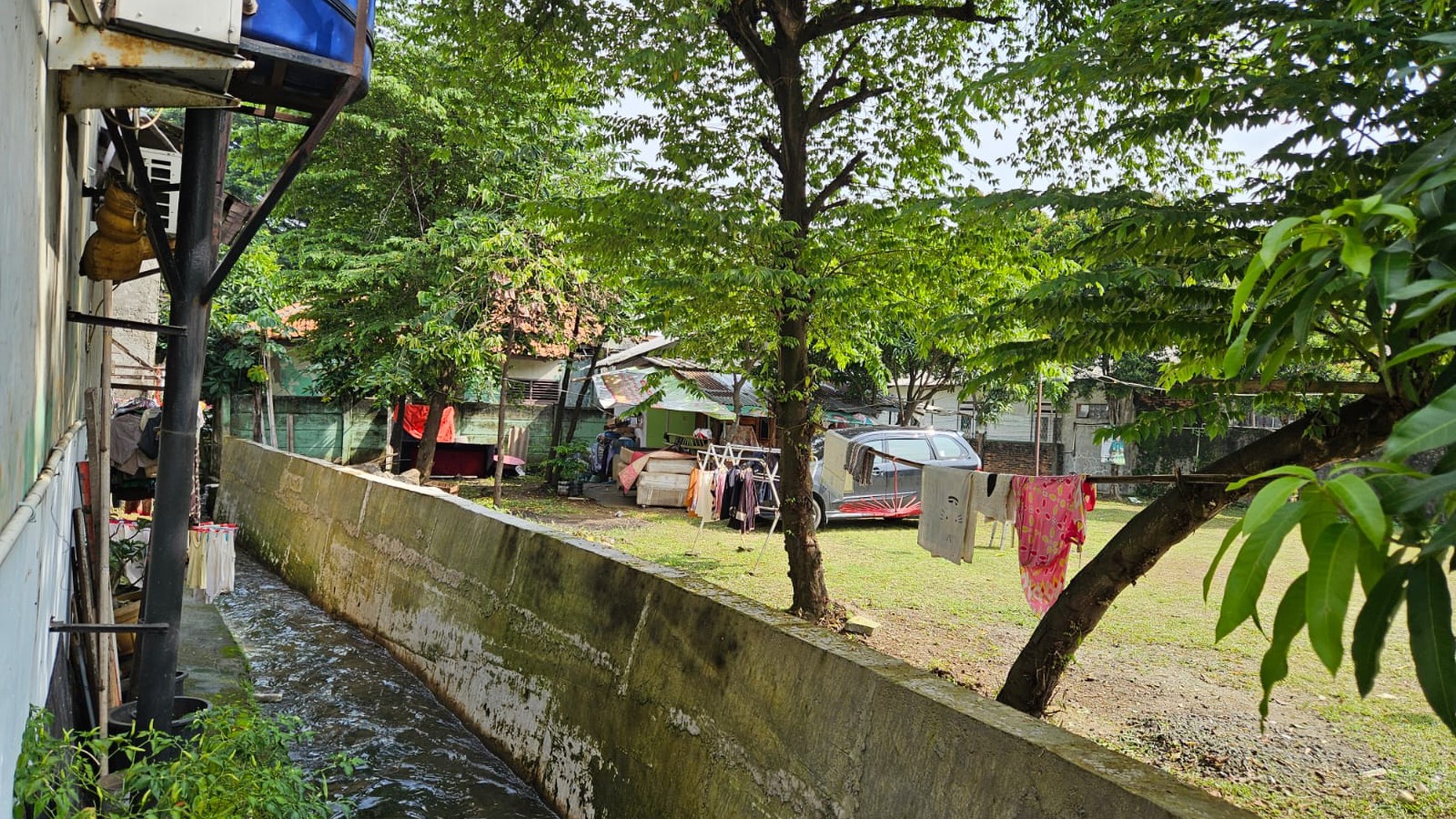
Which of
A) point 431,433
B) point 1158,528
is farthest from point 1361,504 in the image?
point 431,433

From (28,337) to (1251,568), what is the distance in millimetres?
3977

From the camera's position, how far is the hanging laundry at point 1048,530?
6.18 m

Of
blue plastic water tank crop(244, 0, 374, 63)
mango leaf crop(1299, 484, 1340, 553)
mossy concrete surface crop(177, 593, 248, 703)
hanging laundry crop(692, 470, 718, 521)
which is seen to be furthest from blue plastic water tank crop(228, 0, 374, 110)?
hanging laundry crop(692, 470, 718, 521)

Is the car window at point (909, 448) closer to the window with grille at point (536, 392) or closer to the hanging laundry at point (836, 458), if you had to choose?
the hanging laundry at point (836, 458)

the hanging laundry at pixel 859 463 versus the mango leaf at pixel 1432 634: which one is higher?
the mango leaf at pixel 1432 634

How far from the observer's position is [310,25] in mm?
4848

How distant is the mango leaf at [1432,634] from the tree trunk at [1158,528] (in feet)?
12.2

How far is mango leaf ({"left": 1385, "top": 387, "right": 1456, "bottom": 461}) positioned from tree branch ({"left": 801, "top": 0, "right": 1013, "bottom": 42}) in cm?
798

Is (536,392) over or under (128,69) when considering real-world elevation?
under

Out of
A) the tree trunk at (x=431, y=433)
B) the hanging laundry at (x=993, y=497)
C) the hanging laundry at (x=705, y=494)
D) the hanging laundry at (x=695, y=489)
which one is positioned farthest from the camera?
the tree trunk at (x=431, y=433)

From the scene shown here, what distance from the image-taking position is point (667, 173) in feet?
27.2

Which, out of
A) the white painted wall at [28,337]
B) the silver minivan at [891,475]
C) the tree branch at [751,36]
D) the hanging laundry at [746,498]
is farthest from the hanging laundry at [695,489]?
the white painted wall at [28,337]

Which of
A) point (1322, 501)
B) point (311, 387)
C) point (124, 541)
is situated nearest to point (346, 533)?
point (124, 541)

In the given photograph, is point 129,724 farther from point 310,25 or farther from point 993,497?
point 993,497
